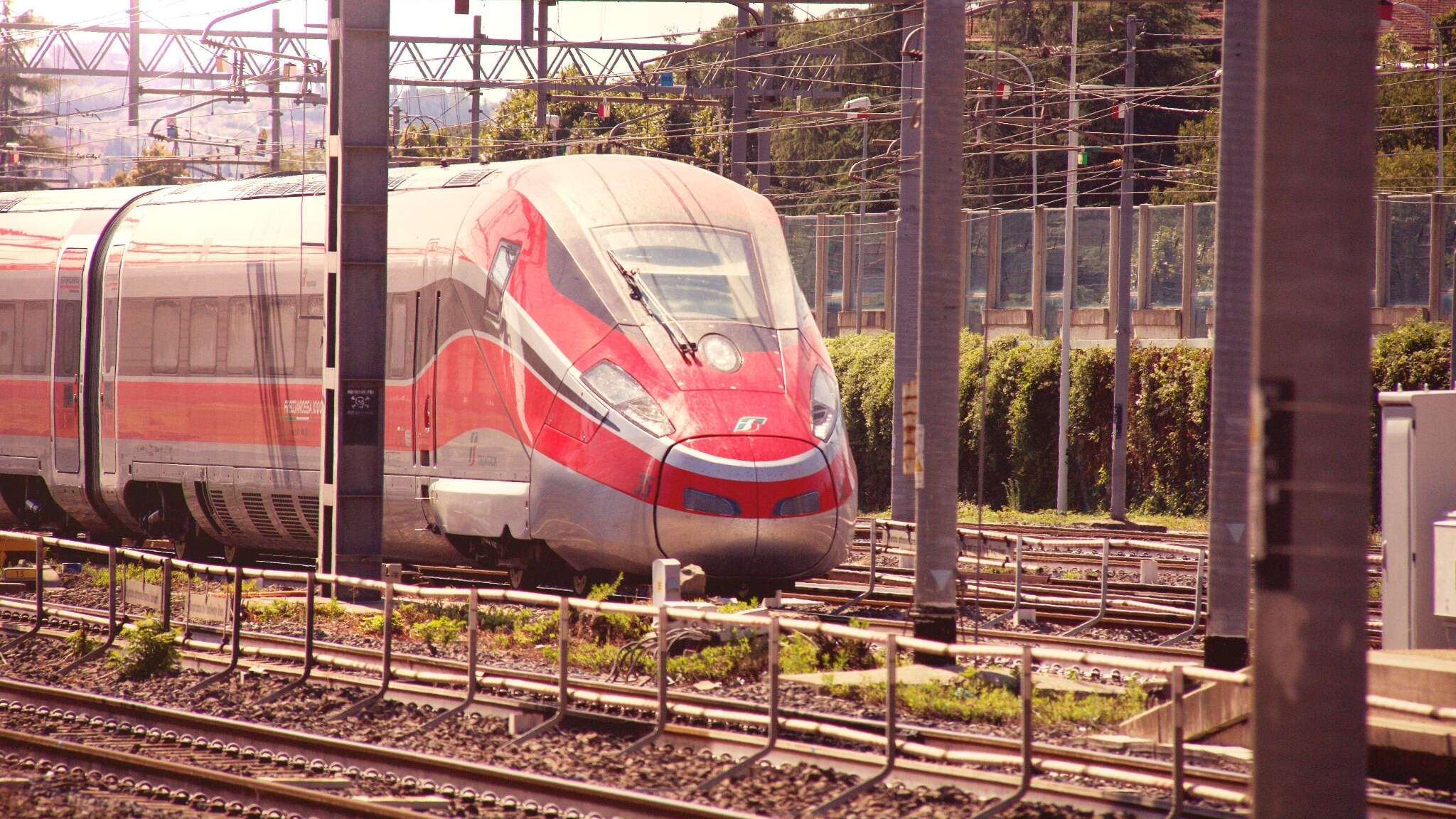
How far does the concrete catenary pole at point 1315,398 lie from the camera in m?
4.00

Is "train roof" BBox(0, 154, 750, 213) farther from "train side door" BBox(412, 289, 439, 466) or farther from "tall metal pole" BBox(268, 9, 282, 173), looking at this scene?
"tall metal pole" BBox(268, 9, 282, 173)

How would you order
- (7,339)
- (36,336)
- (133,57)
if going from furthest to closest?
(133,57)
(7,339)
(36,336)

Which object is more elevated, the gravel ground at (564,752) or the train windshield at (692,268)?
the train windshield at (692,268)

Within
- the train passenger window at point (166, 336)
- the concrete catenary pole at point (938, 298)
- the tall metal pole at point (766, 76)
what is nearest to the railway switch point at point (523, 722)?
the concrete catenary pole at point (938, 298)

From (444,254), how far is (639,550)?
150 inches

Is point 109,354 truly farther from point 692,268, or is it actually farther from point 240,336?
point 692,268

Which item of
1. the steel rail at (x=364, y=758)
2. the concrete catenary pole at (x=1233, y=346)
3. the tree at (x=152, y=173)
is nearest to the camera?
the steel rail at (x=364, y=758)

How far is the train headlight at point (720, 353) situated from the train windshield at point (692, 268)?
229mm

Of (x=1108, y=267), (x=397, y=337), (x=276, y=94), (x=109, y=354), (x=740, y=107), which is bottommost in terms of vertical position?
(x=109, y=354)

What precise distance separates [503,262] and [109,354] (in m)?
6.82

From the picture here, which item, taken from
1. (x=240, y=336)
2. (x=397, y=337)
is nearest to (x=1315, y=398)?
(x=397, y=337)

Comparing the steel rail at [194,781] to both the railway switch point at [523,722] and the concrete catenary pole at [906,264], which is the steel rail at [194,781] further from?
the concrete catenary pole at [906,264]

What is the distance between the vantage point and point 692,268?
1536 cm

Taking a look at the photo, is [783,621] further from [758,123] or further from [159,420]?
[758,123]
